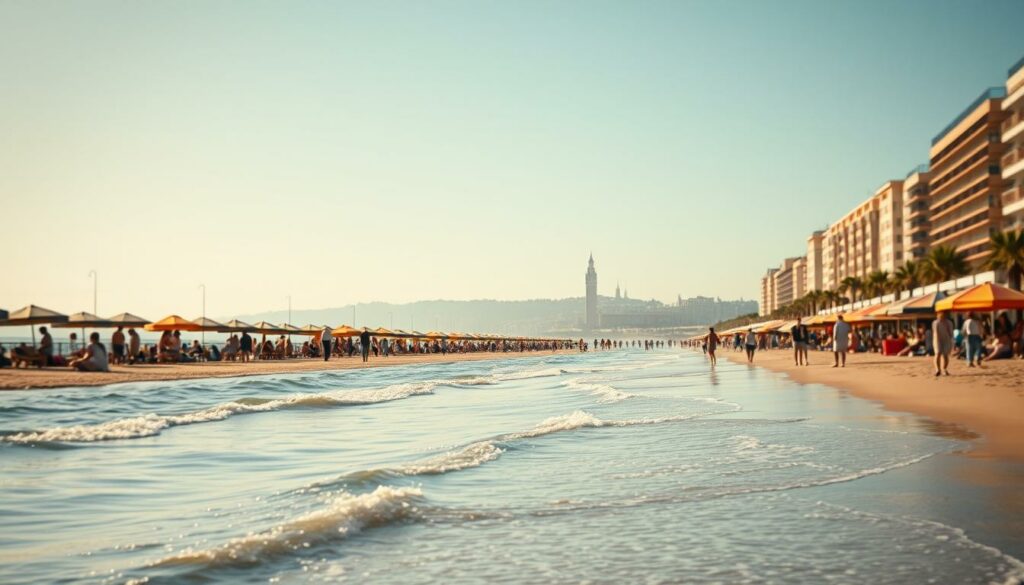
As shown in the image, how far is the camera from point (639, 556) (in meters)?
4.70

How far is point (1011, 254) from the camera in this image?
4484cm

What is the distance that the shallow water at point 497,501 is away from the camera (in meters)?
4.51

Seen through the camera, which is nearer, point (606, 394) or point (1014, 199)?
point (606, 394)

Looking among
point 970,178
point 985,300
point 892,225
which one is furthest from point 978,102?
point 985,300

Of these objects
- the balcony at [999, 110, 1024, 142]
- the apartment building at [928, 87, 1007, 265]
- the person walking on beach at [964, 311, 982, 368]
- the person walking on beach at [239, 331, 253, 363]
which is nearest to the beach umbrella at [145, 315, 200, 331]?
the person walking on beach at [239, 331, 253, 363]

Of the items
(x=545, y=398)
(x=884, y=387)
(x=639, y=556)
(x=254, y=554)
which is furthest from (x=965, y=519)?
(x=545, y=398)

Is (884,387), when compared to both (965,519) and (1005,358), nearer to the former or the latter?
(1005,358)

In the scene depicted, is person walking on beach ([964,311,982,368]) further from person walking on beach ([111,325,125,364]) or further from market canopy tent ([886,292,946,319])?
person walking on beach ([111,325,125,364])

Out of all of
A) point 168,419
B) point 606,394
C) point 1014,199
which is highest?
point 1014,199

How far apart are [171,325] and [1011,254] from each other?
139 feet

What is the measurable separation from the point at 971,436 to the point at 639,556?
19.7 ft

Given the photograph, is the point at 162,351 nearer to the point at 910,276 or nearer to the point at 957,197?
the point at 910,276

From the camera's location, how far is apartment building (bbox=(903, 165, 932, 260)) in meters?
97.9

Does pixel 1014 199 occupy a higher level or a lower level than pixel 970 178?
lower
